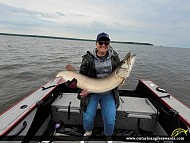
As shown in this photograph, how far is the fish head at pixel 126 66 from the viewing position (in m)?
2.51

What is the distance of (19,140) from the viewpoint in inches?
101

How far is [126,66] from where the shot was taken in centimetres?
254

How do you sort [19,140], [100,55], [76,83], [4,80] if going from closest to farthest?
1. [19,140]
2. [76,83]
3. [100,55]
4. [4,80]

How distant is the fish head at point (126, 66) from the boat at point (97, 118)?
1095mm

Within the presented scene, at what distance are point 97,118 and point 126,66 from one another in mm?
1699

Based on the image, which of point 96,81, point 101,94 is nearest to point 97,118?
point 101,94

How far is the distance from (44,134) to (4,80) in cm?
748

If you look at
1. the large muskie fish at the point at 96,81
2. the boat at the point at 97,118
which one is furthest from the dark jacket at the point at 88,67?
the boat at the point at 97,118

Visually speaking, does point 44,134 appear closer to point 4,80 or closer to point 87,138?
point 87,138

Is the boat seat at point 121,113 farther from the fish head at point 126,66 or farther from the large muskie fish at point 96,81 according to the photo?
the fish head at point 126,66

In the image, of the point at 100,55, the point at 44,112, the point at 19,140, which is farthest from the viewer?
the point at 44,112

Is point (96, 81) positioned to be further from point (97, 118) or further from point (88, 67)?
point (97, 118)

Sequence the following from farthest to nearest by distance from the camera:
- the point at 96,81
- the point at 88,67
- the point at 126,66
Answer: the point at 88,67
the point at 96,81
the point at 126,66

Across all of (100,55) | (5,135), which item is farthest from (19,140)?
(100,55)
